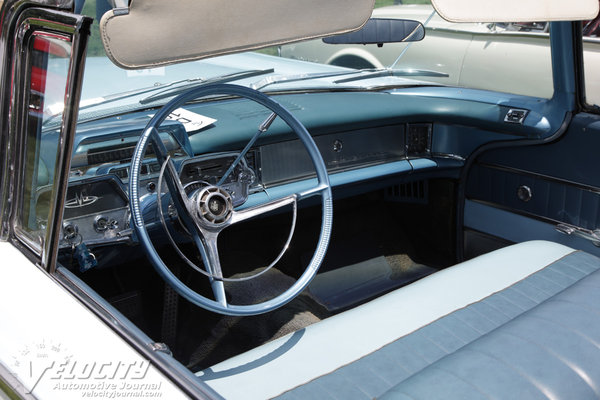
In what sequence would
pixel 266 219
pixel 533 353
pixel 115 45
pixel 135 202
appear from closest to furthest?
pixel 115 45, pixel 533 353, pixel 135 202, pixel 266 219

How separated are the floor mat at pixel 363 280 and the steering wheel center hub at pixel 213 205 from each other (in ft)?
4.07

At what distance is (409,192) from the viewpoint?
10.8 ft

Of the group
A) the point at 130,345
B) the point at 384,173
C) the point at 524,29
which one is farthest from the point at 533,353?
the point at 524,29

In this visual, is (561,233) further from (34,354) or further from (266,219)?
(34,354)

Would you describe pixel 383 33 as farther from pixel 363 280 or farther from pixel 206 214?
pixel 206 214

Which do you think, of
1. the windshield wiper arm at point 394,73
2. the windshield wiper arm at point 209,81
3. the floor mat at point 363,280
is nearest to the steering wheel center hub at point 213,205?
the windshield wiper arm at point 209,81

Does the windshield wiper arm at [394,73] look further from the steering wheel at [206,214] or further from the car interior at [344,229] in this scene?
the steering wheel at [206,214]

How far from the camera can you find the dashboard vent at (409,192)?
3266 mm

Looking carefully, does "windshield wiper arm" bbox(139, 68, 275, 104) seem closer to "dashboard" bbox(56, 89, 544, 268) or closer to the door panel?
"dashboard" bbox(56, 89, 544, 268)

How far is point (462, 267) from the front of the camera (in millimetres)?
2205

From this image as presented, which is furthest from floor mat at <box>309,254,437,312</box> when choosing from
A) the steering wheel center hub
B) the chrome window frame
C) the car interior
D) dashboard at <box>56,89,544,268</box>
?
the chrome window frame

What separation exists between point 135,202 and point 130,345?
0.54 metres

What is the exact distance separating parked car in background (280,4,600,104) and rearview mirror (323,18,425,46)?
0.18 meters

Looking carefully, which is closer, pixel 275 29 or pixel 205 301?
pixel 275 29
